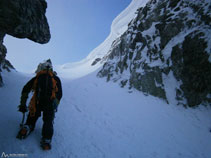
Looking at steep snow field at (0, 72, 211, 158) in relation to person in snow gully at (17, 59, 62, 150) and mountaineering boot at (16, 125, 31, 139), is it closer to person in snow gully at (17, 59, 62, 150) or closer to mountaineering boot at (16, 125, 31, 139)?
mountaineering boot at (16, 125, 31, 139)

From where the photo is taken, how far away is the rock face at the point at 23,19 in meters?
5.28

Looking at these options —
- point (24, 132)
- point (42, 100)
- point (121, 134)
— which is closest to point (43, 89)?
point (42, 100)

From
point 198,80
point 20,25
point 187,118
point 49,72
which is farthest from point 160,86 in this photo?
point 20,25

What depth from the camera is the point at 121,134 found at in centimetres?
440

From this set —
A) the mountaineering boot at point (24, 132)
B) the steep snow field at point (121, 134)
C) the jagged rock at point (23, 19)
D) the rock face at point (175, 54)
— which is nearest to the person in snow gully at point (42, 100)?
the mountaineering boot at point (24, 132)

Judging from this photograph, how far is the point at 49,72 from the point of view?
3322 mm

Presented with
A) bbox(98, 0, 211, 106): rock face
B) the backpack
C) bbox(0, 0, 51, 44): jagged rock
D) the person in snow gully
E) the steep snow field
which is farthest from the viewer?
bbox(98, 0, 211, 106): rock face

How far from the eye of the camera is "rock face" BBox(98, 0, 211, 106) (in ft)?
21.1

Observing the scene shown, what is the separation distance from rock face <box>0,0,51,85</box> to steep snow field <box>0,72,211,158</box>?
15.0 ft

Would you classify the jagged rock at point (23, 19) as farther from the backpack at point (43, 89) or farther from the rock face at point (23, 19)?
the backpack at point (43, 89)

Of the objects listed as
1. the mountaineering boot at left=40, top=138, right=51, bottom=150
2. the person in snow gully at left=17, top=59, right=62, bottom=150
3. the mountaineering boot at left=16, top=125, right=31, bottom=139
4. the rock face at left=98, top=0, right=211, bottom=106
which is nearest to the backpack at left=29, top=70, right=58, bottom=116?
the person in snow gully at left=17, top=59, right=62, bottom=150

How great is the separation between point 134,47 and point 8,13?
12253 millimetres

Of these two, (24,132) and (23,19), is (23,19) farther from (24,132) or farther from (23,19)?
(24,132)

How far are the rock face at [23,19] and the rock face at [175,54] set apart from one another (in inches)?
378
